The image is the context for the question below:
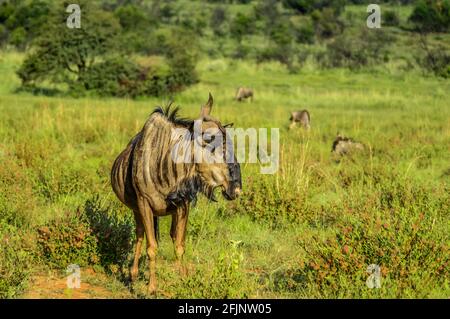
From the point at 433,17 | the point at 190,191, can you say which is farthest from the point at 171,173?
the point at 433,17

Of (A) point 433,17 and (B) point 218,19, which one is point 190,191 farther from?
(B) point 218,19

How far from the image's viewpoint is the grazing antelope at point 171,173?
5.52 m

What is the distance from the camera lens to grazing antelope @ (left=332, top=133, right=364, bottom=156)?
13.4 m

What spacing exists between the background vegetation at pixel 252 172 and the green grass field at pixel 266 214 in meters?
0.02

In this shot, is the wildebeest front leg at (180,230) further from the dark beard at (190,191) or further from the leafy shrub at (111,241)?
the leafy shrub at (111,241)

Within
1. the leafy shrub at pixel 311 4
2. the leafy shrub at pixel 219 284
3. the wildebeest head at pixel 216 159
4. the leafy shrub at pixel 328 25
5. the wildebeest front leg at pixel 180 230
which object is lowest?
the leafy shrub at pixel 219 284

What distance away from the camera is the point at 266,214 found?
8969 millimetres

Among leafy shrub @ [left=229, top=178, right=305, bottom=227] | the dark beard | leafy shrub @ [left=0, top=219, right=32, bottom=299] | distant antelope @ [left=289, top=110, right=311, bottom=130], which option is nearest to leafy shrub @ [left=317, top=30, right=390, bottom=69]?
distant antelope @ [left=289, top=110, right=311, bottom=130]

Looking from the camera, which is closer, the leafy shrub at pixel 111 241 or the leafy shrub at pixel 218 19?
the leafy shrub at pixel 111 241

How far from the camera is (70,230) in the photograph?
714cm

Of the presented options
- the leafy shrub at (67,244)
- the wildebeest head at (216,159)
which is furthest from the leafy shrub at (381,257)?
the leafy shrub at (67,244)

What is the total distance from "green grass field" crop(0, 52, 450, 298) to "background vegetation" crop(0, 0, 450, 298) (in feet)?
0.07

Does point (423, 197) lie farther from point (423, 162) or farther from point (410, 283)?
point (423, 162)

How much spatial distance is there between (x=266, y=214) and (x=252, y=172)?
1.42 metres
